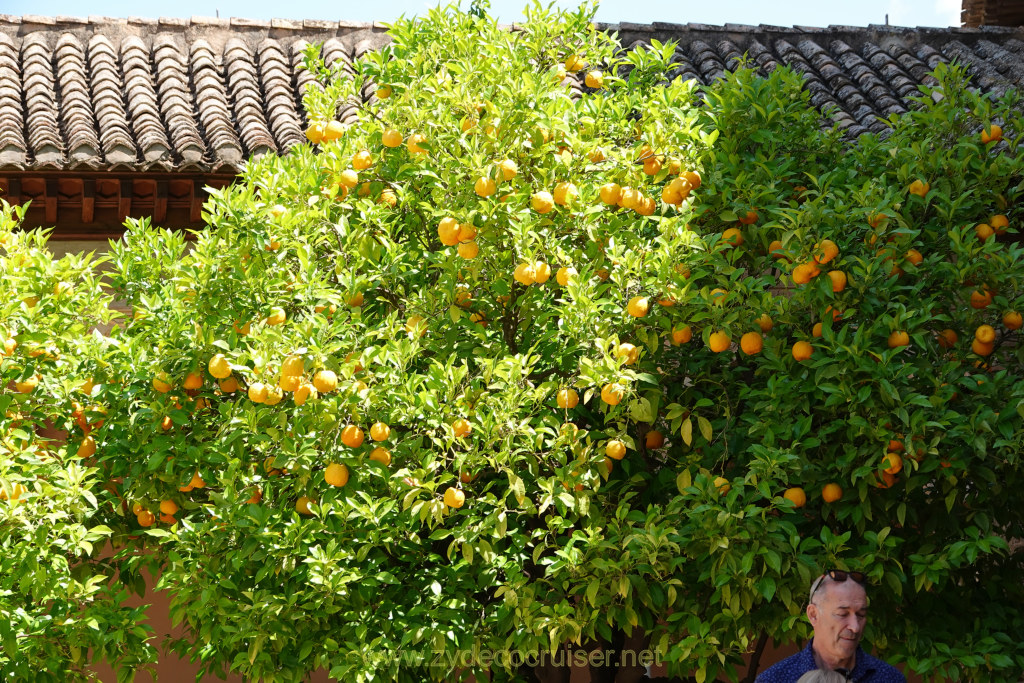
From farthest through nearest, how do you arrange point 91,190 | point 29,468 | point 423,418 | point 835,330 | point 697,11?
point 697,11
point 91,190
point 835,330
point 29,468
point 423,418

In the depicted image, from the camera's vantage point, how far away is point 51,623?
4242 millimetres

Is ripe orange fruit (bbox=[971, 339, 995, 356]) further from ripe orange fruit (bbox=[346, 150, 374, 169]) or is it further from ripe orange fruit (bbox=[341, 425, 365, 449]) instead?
ripe orange fruit (bbox=[346, 150, 374, 169])

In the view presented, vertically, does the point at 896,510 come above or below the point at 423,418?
below

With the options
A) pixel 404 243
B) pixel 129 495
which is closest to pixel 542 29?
pixel 404 243

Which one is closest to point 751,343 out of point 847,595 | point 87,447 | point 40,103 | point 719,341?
point 719,341

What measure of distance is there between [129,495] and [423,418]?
128 cm

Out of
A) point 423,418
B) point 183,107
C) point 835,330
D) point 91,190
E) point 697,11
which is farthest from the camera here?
point 697,11

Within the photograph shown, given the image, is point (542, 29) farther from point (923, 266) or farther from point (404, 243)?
point (923, 266)

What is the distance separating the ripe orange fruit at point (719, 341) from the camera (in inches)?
160

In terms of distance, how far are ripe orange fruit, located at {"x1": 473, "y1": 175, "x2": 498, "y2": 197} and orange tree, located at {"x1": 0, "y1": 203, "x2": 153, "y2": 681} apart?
5.16 feet

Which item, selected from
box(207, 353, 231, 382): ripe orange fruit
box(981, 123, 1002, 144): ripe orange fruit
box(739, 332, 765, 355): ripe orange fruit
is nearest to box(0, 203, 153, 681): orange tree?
box(207, 353, 231, 382): ripe orange fruit

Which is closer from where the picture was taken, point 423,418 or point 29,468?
point 423,418

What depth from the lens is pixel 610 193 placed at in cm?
437

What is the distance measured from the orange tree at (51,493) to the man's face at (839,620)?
2.54 m
